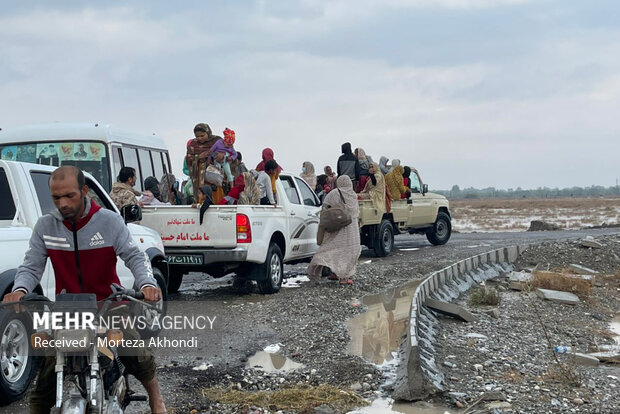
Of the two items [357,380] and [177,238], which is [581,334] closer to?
[357,380]

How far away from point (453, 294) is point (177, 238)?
4572 millimetres

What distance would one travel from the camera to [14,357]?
5559 millimetres

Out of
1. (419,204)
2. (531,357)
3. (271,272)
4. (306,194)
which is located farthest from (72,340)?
(419,204)

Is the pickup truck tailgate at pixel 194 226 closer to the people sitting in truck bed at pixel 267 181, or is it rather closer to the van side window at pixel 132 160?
the people sitting in truck bed at pixel 267 181

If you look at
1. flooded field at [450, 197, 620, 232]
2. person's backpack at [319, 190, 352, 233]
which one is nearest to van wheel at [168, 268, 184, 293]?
person's backpack at [319, 190, 352, 233]

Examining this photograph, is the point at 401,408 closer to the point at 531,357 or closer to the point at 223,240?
the point at 531,357

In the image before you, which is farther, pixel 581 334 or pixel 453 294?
pixel 453 294

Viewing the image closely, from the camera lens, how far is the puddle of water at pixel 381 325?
7488mm

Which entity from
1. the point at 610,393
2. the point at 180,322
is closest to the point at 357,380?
the point at 610,393

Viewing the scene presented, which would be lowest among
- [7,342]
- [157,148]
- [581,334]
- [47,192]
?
[581,334]

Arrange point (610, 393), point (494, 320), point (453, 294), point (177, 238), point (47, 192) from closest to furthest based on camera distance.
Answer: point (610, 393) → point (47, 192) → point (494, 320) → point (177, 238) → point (453, 294)

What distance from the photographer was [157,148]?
15.9 meters

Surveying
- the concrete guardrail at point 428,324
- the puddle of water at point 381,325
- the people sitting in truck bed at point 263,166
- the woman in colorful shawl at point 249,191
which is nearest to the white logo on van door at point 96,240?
the concrete guardrail at point 428,324

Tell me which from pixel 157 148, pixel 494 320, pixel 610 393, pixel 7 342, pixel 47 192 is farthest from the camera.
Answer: pixel 157 148
